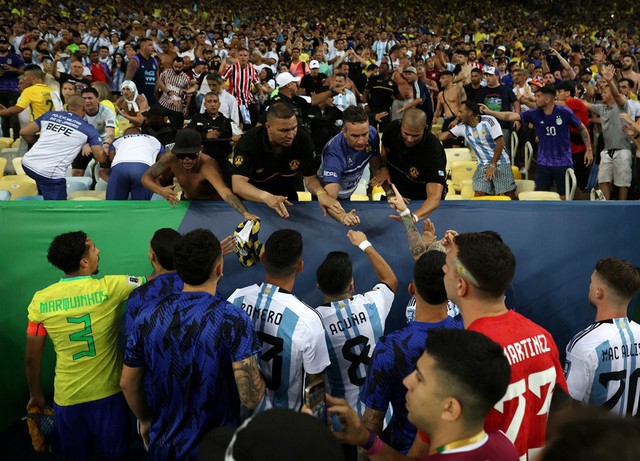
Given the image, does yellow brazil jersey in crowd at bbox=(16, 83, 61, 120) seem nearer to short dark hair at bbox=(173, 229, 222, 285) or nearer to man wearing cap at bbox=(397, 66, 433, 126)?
man wearing cap at bbox=(397, 66, 433, 126)

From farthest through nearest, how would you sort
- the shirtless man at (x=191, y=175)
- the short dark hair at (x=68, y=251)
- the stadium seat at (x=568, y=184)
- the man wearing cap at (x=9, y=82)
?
1. the man wearing cap at (x=9, y=82)
2. the stadium seat at (x=568, y=184)
3. the shirtless man at (x=191, y=175)
4. the short dark hair at (x=68, y=251)

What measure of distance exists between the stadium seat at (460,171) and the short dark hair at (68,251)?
5.98 m

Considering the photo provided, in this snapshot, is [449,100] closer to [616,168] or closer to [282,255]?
[616,168]

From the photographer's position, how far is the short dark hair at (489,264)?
221 cm

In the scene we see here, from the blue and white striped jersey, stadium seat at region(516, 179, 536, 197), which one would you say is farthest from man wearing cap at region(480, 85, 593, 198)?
the blue and white striped jersey

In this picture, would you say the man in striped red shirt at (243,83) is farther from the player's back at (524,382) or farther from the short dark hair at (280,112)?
the player's back at (524,382)

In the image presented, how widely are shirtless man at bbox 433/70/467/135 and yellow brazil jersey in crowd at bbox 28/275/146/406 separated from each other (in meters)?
7.97

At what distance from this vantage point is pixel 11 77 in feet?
37.1

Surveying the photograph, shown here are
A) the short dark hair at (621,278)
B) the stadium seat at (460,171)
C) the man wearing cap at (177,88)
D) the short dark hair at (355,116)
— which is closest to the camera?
the short dark hair at (621,278)

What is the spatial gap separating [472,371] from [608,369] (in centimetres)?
141

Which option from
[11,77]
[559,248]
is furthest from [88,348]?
[11,77]

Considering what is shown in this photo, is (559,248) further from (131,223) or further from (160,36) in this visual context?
(160,36)

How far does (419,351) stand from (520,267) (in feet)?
6.63

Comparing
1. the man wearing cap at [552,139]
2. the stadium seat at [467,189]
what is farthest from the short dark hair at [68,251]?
the man wearing cap at [552,139]
